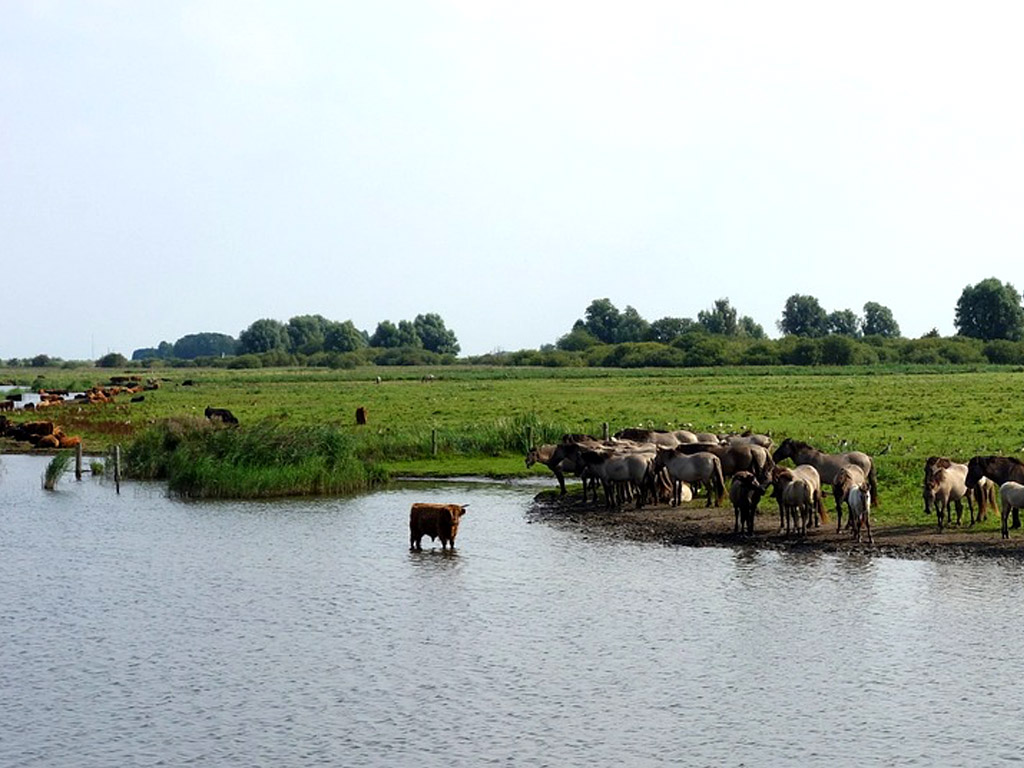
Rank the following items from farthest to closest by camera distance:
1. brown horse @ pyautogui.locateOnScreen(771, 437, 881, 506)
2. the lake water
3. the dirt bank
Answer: brown horse @ pyautogui.locateOnScreen(771, 437, 881, 506) < the dirt bank < the lake water

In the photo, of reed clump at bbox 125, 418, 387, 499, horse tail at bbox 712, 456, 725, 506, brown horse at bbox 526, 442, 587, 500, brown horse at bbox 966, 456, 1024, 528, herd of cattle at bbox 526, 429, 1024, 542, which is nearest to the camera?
brown horse at bbox 966, 456, 1024, 528

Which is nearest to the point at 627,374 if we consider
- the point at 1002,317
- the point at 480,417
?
the point at 480,417

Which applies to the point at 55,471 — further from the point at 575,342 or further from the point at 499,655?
the point at 575,342

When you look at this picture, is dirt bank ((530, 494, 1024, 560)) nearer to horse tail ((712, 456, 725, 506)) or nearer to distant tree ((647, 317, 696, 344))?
horse tail ((712, 456, 725, 506))

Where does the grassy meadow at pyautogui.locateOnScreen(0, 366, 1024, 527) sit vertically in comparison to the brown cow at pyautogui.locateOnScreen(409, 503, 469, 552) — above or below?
above

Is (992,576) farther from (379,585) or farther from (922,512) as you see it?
(379,585)

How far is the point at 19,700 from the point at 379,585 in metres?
8.49

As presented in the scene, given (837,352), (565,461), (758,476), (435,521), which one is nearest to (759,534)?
(758,476)

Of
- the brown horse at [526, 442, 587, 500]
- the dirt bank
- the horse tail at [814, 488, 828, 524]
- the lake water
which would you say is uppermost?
the brown horse at [526, 442, 587, 500]

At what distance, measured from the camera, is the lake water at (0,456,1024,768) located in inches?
638

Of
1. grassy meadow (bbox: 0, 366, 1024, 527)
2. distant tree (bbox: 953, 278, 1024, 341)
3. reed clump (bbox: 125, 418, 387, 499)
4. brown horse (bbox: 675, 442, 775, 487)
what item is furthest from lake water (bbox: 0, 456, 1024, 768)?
distant tree (bbox: 953, 278, 1024, 341)

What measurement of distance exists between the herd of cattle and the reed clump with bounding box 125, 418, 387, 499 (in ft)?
18.3

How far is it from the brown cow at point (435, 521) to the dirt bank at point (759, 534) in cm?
375

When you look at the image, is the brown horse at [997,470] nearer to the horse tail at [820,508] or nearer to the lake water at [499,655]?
the horse tail at [820,508]
